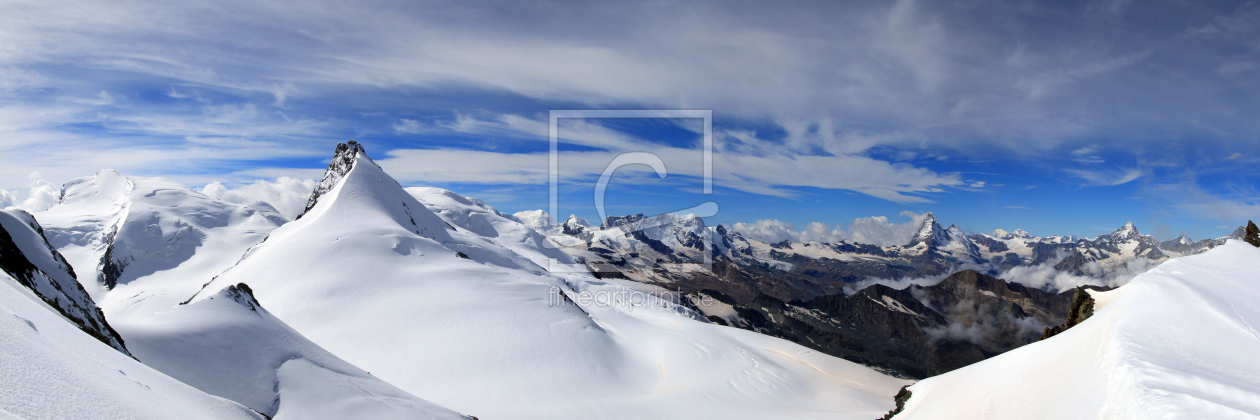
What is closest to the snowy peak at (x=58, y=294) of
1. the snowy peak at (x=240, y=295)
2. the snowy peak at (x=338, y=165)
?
the snowy peak at (x=240, y=295)

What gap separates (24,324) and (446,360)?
27.2 m

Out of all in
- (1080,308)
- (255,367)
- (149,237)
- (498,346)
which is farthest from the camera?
(149,237)

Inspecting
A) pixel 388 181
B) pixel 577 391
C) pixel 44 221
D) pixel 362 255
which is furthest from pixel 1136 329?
pixel 44 221

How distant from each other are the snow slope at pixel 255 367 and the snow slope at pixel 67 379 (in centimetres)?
560

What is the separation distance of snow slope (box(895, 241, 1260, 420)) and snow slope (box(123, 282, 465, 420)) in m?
20.0

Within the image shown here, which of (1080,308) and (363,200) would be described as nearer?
(1080,308)

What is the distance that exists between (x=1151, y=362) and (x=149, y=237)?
141 m

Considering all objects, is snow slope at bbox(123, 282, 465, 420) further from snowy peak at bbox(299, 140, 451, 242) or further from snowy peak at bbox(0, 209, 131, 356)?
snowy peak at bbox(299, 140, 451, 242)

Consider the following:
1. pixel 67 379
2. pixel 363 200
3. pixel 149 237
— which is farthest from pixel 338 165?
pixel 67 379

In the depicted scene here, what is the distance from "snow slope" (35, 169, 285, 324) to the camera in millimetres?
83125

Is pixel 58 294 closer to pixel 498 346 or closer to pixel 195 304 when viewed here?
pixel 195 304

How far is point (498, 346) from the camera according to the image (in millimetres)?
34656

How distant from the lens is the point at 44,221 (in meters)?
109

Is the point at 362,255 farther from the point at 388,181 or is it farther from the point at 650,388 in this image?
the point at 388,181
